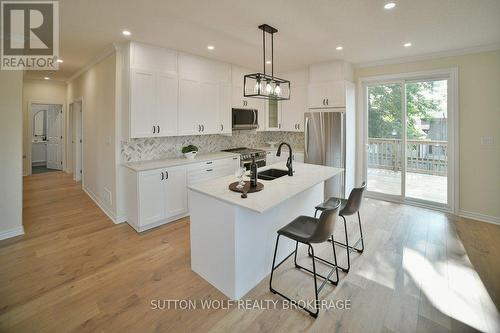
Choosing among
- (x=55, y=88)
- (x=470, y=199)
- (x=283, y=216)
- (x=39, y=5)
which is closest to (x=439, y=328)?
(x=283, y=216)

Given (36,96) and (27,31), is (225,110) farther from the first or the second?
(36,96)

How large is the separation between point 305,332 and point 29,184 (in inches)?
282

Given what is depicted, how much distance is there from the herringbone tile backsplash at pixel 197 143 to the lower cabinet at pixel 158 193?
465 mm

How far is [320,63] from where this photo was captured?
189 inches

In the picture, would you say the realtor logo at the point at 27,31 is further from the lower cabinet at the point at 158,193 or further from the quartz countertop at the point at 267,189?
the quartz countertop at the point at 267,189

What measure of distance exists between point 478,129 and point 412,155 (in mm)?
1046

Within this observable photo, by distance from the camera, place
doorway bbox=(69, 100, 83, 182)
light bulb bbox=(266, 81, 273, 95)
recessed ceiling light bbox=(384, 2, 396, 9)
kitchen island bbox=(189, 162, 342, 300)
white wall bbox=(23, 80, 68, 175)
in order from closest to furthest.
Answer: kitchen island bbox=(189, 162, 342, 300)
recessed ceiling light bbox=(384, 2, 396, 9)
light bulb bbox=(266, 81, 273, 95)
doorway bbox=(69, 100, 83, 182)
white wall bbox=(23, 80, 68, 175)

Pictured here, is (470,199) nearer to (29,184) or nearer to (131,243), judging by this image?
(131,243)

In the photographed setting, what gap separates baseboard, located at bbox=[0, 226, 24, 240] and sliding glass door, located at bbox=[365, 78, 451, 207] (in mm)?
5946

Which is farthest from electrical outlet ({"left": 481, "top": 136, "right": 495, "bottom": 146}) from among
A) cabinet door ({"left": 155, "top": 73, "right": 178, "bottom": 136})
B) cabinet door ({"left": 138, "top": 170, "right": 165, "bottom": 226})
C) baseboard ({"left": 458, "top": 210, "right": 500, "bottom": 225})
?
cabinet door ({"left": 138, "top": 170, "right": 165, "bottom": 226})

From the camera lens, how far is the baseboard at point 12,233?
10.8ft

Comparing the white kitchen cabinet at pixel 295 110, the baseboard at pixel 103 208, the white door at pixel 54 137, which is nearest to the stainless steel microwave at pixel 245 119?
the white kitchen cabinet at pixel 295 110

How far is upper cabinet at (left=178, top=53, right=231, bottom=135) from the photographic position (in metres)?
4.15

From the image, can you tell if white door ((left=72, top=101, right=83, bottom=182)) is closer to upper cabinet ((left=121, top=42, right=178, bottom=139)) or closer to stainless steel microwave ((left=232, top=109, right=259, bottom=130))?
upper cabinet ((left=121, top=42, right=178, bottom=139))
